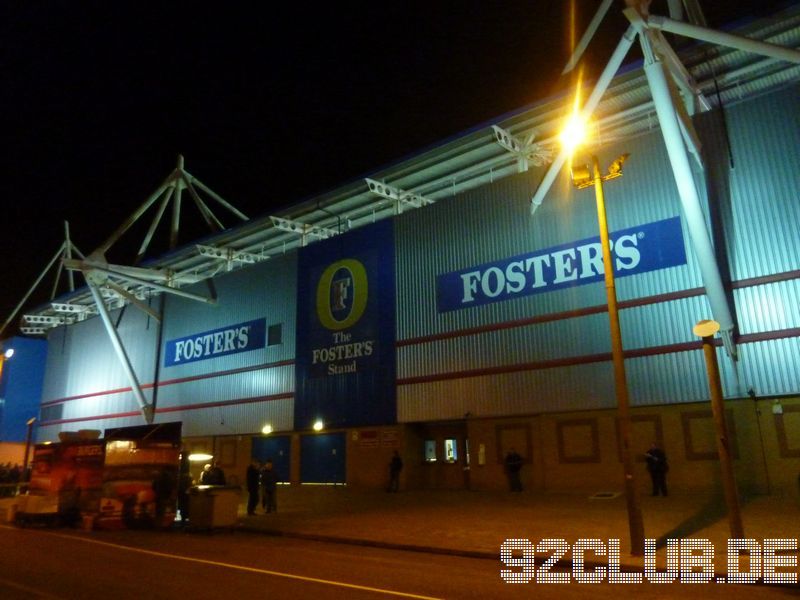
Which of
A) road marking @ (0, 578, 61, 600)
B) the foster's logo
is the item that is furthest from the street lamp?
→ the foster's logo

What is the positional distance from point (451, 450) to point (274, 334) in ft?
34.6

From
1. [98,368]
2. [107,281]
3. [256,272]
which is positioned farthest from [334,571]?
[98,368]

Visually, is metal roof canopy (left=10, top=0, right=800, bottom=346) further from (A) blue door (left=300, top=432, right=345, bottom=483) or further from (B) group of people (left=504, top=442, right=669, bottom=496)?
(A) blue door (left=300, top=432, right=345, bottom=483)

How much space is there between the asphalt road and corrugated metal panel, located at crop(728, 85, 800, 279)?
11.0 meters

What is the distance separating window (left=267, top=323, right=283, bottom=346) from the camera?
95.3 feet

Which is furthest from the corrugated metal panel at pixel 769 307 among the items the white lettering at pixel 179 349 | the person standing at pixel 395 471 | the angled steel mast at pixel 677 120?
the white lettering at pixel 179 349

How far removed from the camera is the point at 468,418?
21938 mm

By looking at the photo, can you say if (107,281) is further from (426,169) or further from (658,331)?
(658,331)

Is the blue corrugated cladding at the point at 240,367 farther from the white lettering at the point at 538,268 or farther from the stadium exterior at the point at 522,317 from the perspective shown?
the white lettering at the point at 538,268

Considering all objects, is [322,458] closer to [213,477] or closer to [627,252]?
[213,477]

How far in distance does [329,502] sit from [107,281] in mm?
21336

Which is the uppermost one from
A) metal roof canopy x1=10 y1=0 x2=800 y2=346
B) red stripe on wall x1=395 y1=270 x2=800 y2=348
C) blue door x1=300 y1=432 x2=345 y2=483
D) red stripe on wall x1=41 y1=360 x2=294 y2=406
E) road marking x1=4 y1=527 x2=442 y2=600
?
metal roof canopy x1=10 y1=0 x2=800 y2=346

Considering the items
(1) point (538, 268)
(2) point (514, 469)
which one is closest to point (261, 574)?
(2) point (514, 469)

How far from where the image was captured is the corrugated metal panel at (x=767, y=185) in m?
16.6
